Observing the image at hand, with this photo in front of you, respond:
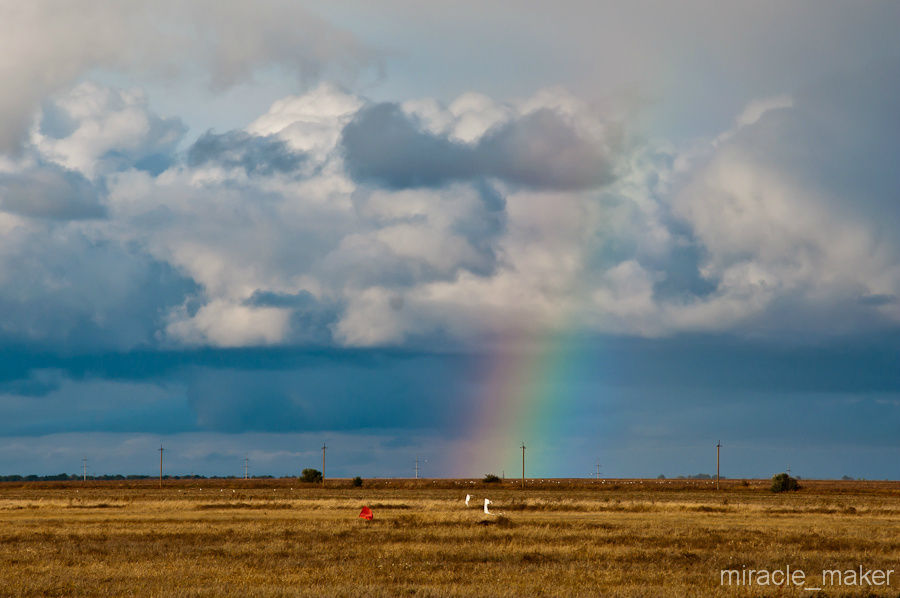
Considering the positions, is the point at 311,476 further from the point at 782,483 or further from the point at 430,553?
the point at 430,553

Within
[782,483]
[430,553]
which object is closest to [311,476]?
[782,483]

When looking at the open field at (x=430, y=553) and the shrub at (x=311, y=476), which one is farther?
the shrub at (x=311, y=476)

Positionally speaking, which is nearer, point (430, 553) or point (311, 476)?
point (430, 553)

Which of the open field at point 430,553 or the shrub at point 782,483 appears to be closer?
the open field at point 430,553

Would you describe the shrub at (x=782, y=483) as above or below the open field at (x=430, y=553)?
below

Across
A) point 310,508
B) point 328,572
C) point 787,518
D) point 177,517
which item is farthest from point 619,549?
point 310,508

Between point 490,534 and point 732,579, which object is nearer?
point 732,579

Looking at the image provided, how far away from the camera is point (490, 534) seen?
42.3 m

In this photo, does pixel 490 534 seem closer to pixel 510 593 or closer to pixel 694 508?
pixel 510 593

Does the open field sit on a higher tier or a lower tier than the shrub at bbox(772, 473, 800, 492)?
higher

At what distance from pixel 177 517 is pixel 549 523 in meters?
24.9

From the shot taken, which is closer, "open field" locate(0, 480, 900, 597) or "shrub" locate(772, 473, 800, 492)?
"open field" locate(0, 480, 900, 597)

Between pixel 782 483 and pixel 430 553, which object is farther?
pixel 782 483

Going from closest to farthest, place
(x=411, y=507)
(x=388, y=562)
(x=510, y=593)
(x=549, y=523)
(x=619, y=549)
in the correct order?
(x=510, y=593) < (x=388, y=562) < (x=619, y=549) < (x=549, y=523) < (x=411, y=507)
